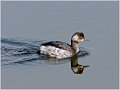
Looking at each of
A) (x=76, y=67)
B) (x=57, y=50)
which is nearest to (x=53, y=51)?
(x=57, y=50)

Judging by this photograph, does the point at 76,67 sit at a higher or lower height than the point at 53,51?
lower

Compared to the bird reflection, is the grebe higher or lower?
higher

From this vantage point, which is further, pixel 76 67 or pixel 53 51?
pixel 53 51

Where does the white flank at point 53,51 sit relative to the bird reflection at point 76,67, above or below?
above

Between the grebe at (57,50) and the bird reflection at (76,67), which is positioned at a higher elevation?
the grebe at (57,50)

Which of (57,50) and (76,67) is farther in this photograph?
(57,50)

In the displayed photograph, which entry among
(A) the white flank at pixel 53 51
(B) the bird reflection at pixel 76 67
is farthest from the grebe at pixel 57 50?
(B) the bird reflection at pixel 76 67

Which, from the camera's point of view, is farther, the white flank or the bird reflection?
the white flank

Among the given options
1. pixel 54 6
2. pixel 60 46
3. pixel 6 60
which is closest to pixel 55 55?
pixel 60 46

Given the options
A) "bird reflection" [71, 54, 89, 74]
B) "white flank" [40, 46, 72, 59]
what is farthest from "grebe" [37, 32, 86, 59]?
"bird reflection" [71, 54, 89, 74]

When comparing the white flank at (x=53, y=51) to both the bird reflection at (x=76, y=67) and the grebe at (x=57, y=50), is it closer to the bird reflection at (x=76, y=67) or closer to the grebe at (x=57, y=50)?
the grebe at (x=57, y=50)

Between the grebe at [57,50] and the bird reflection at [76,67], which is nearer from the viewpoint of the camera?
the bird reflection at [76,67]

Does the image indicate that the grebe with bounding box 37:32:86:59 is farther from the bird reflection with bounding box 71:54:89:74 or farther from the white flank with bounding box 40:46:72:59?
the bird reflection with bounding box 71:54:89:74

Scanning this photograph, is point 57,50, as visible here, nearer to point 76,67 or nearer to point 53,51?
point 53,51
